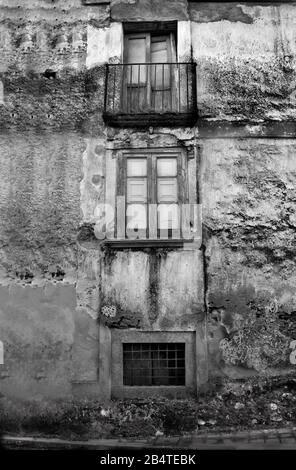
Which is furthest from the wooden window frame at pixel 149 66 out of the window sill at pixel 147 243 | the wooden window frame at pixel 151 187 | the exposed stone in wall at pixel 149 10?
the window sill at pixel 147 243

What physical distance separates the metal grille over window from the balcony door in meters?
3.93

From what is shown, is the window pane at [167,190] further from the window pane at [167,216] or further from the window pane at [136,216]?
the window pane at [136,216]

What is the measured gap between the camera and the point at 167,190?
8.80 meters

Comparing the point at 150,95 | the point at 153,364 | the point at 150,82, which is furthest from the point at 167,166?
the point at 153,364

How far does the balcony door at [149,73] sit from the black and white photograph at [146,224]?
0.04m

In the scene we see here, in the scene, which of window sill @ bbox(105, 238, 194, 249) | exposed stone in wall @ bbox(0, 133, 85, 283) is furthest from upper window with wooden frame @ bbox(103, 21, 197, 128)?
window sill @ bbox(105, 238, 194, 249)

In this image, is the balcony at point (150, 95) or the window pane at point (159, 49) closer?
the balcony at point (150, 95)

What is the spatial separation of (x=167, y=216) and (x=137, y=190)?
0.68m

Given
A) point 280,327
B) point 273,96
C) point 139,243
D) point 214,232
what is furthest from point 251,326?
point 273,96

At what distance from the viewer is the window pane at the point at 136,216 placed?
28.4ft

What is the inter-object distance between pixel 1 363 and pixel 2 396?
50 centimetres

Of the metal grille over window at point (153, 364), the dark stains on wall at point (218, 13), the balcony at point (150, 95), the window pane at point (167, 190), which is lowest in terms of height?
the metal grille over window at point (153, 364)

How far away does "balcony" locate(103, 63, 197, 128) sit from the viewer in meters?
8.80
